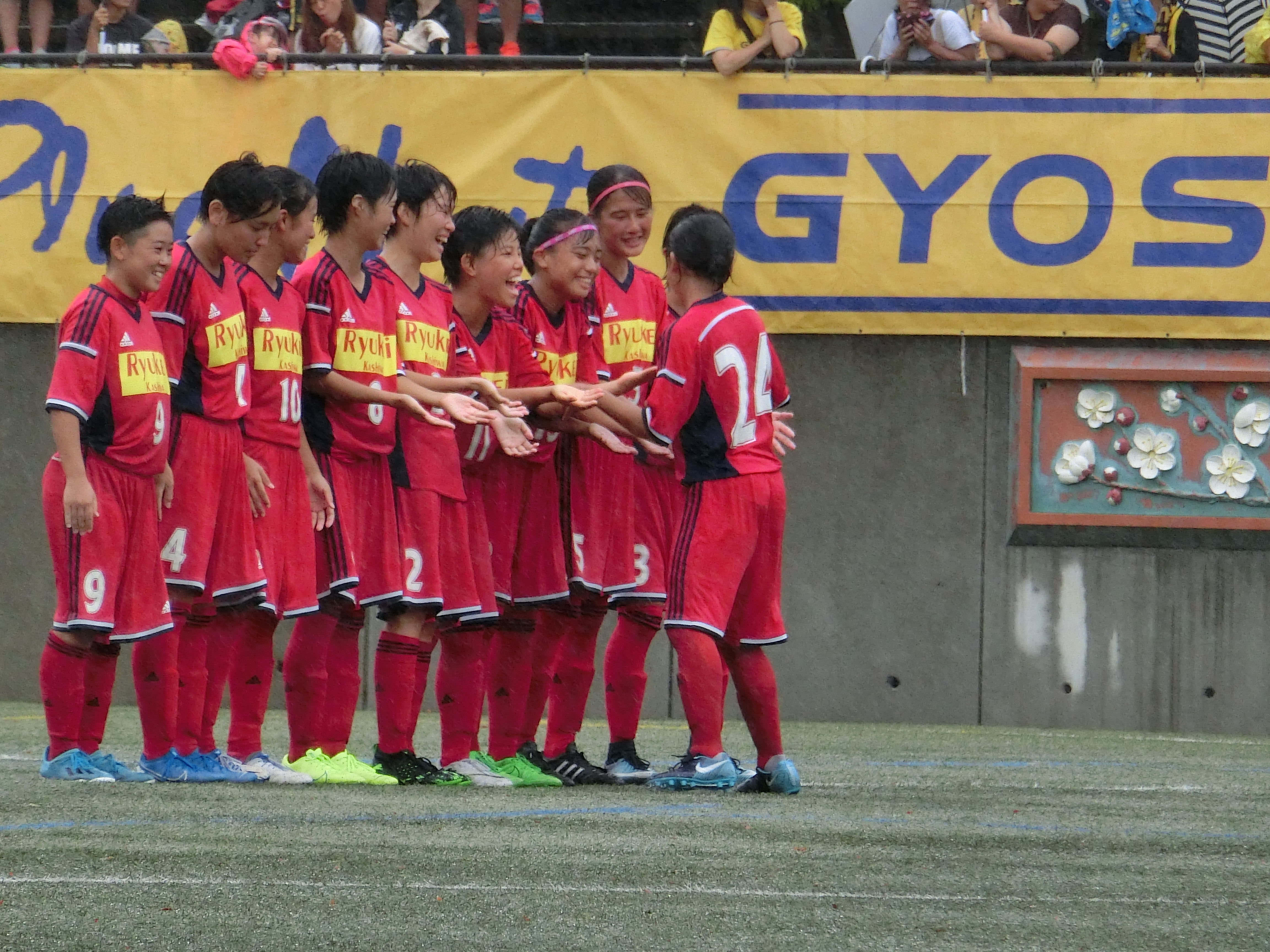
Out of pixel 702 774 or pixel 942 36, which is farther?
pixel 942 36

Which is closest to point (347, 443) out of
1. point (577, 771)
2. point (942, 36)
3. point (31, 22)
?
point (577, 771)

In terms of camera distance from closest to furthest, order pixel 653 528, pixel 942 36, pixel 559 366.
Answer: pixel 653 528 < pixel 559 366 < pixel 942 36

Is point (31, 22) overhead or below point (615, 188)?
overhead

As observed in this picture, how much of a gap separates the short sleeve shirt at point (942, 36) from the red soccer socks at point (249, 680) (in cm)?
535

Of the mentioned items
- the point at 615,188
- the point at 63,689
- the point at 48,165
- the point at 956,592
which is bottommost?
the point at 63,689

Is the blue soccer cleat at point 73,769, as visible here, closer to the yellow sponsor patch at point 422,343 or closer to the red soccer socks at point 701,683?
the yellow sponsor patch at point 422,343

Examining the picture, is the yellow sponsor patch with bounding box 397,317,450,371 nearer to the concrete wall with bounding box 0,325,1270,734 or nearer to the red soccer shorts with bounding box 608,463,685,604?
the red soccer shorts with bounding box 608,463,685,604

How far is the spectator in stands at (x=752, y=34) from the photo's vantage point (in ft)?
29.7

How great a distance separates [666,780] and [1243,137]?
17.4ft

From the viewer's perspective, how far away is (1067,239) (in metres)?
8.93

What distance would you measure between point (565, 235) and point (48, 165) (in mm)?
4484

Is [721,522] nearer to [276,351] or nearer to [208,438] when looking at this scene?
[276,351]

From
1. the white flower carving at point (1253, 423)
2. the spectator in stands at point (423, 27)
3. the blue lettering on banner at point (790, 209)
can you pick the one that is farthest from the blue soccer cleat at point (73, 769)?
the white flower carving at point (1253, 423)

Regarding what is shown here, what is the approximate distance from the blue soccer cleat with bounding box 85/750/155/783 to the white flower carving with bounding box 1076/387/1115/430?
5.49 m
